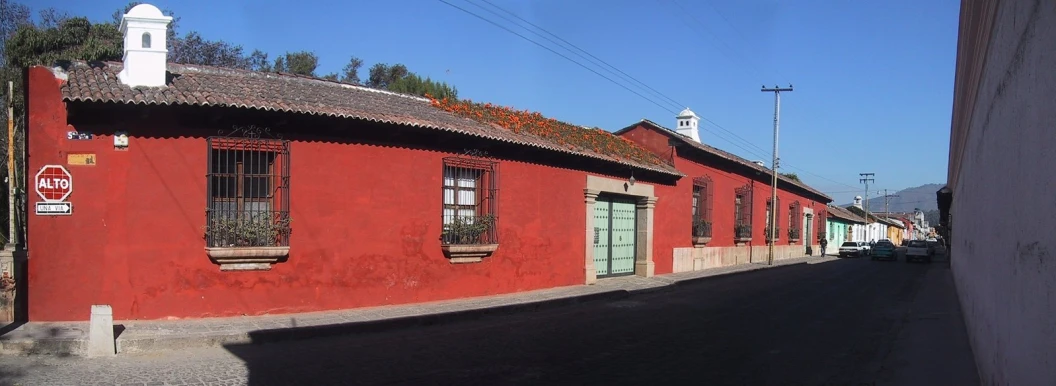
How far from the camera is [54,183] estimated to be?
8.97m

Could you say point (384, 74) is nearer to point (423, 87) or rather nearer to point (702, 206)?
point (423, 87)

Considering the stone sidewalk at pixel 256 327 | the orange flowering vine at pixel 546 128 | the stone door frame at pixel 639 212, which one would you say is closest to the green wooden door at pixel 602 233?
the stone door frame at pixel 639 212

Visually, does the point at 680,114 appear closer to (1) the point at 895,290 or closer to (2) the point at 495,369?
(1) the point at 895,290

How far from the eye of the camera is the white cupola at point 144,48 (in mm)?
9656

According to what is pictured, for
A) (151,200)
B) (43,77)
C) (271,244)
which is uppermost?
(43,77)

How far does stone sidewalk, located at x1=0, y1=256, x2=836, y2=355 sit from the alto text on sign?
144cm

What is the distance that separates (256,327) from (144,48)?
4.44m

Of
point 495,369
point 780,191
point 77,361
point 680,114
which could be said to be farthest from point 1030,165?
point 780,191

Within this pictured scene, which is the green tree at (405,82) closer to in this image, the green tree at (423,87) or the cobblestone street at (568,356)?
the green tree at (423,87)

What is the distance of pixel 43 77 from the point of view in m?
8.98

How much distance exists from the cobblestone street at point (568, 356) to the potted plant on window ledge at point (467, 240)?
178 centimetres

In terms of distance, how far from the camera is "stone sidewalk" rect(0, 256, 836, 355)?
7.65 m

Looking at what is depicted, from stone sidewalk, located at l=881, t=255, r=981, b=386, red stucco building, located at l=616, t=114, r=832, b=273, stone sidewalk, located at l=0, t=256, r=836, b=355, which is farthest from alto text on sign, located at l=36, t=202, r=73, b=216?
red stucco building, located at l=616, t=114, r=832, b=273

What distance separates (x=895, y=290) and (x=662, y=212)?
6627mm
